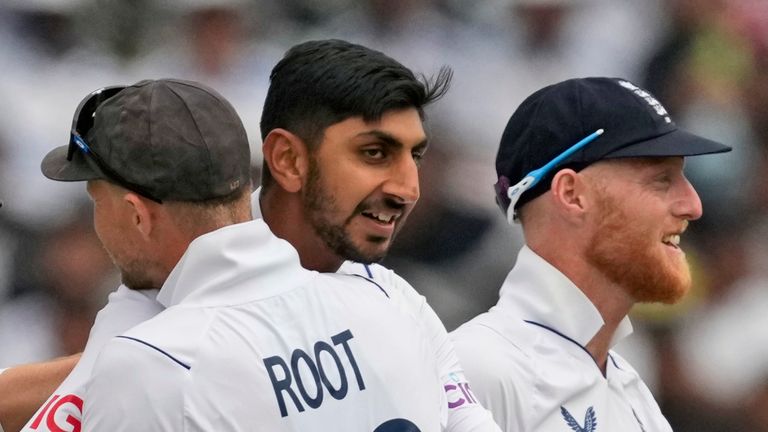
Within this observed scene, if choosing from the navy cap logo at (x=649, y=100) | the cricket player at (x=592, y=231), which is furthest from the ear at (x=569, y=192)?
the navy cap logo at (x=649, y=100)

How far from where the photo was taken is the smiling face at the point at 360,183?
10.4 ft

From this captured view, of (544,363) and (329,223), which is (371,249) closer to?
(329,223)

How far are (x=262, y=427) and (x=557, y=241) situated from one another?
4.35 feet

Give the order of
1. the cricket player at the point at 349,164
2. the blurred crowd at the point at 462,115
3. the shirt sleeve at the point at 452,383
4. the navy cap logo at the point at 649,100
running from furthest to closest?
the blurred crowd at the point at 462,115 → the navy cap logo at the point at 649,100 → the cricket player at the point at 349,164 → the shirt sleeve at the point at 452,383

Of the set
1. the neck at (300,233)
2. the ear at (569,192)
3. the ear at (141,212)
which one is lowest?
the neck at (300,233)

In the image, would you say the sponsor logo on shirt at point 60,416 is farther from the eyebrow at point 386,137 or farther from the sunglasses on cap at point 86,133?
the eyebrow at point 386,137

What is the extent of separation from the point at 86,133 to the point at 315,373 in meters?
0.64

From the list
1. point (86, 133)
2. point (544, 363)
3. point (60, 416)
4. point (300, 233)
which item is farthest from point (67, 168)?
point (544, 363)

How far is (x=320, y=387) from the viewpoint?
2.69m

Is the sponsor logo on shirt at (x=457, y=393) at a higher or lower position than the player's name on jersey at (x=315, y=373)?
lower

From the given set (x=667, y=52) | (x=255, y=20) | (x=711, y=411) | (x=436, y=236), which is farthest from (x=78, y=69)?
(x=711, y=411)

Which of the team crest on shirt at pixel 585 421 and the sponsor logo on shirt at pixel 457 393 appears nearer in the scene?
the sponsor logo on shirt at pixel 457 393

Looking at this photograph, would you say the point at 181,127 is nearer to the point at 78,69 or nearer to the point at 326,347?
the point at 326,347

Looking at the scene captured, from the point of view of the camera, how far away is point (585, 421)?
11.7ft
